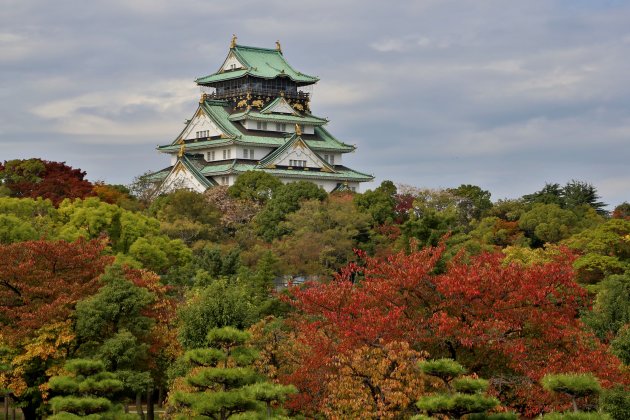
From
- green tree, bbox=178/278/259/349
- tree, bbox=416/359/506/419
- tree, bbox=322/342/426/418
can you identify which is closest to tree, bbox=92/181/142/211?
green tree, bbox=178/278/259/349

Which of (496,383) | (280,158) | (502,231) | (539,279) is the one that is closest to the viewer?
(496,383)

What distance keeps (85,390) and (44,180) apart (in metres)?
36.9

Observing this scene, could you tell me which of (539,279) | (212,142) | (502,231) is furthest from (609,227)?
(212,142)

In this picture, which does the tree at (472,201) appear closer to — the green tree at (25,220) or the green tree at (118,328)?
the green tree at (25,220)

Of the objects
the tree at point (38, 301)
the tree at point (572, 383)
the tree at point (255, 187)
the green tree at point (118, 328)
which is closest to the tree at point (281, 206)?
the tree at point (255, 187)

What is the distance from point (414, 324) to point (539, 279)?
3.45 meters

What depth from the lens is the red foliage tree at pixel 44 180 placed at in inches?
2488

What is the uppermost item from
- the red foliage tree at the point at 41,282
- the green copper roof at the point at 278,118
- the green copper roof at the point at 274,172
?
the green copper roof at the point at 278,118

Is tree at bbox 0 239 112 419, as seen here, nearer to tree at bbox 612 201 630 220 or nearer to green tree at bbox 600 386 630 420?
green tree at bbox 600 386 630 420

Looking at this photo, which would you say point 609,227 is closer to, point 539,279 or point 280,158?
point 539,279

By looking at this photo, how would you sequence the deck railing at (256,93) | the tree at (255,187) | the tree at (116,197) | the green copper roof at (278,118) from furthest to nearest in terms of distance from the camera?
1. the deck railing at (256,93)
2. the green copper roof at (278,118)
3. the tree at (255,187)
4. the tree at (116,197)

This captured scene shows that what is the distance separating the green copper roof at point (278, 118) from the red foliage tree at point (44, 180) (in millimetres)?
17550

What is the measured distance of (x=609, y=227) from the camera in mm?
48625

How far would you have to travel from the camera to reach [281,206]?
2500 inches
